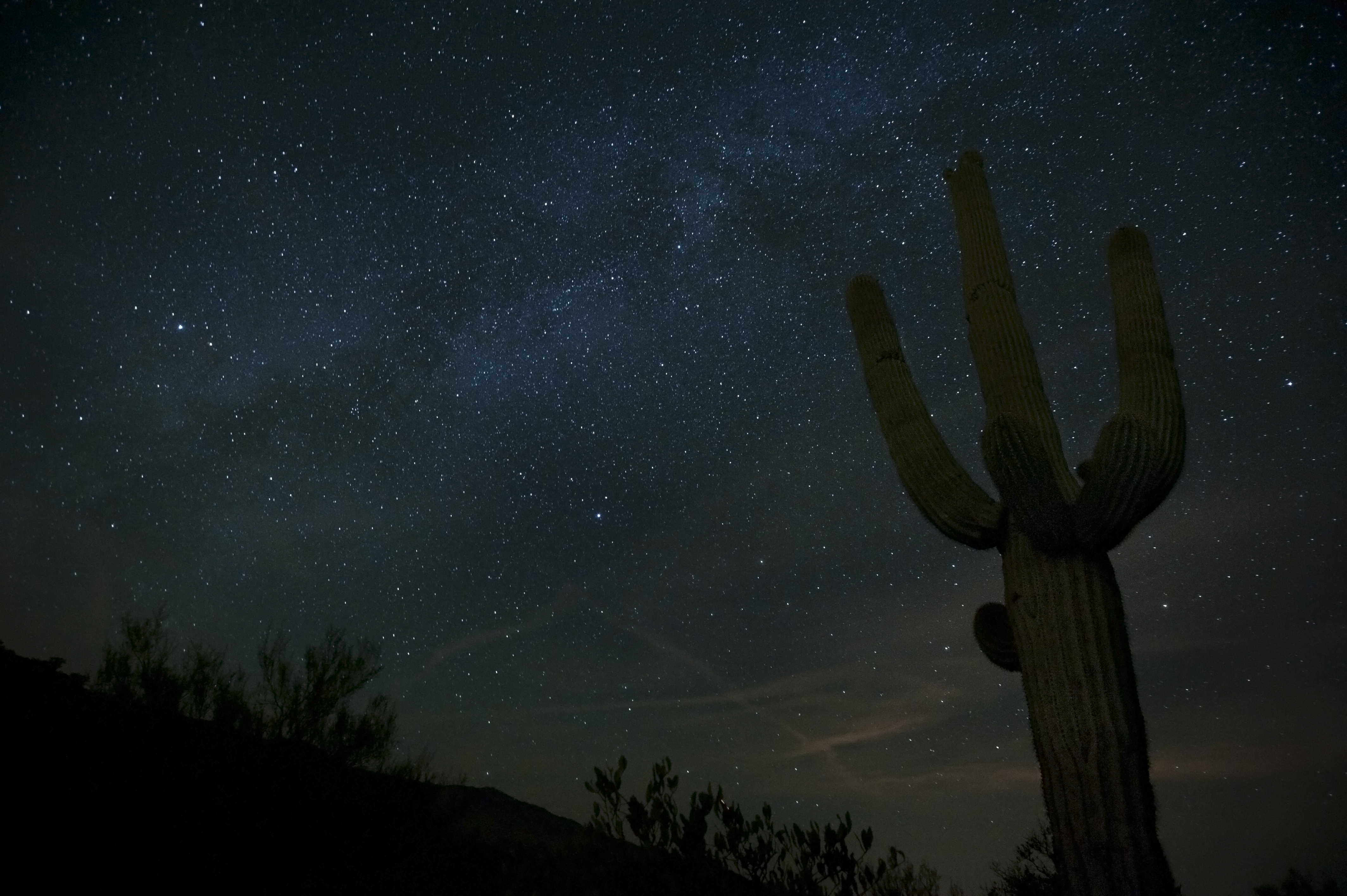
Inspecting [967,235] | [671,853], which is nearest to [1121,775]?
[671,853]

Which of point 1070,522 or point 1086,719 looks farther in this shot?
point 1070,522

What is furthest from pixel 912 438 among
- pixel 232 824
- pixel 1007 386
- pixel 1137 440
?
pixel 232 824

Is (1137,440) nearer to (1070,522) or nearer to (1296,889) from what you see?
(1070,522)

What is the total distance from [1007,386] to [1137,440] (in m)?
1.01

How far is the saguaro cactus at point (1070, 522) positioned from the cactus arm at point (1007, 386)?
1cm

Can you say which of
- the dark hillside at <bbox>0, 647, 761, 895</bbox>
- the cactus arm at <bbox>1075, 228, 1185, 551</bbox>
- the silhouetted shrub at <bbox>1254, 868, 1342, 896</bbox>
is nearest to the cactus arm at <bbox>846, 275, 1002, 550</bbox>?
the cactus arm at <bbox>1075, 228, 1185, 551</bbox>

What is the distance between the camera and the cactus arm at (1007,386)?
4.46 metres

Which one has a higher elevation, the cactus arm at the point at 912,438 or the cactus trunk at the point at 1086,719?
the cactus arm at the point at 912,438

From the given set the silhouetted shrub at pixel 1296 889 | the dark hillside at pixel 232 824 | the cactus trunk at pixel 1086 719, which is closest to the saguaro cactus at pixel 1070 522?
the cactus trunk at pixel 1086 719

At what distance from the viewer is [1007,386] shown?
521 centimetres

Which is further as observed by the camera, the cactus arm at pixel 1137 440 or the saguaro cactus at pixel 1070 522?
the cactus arm at pixel 1137 440

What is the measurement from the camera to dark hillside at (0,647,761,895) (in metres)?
4.61

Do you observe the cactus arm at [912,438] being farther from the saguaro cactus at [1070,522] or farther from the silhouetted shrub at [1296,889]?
the silhouetted shrub at [1296,889]

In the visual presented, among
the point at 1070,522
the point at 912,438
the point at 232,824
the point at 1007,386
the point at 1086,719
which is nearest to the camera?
the point at 1086,719
